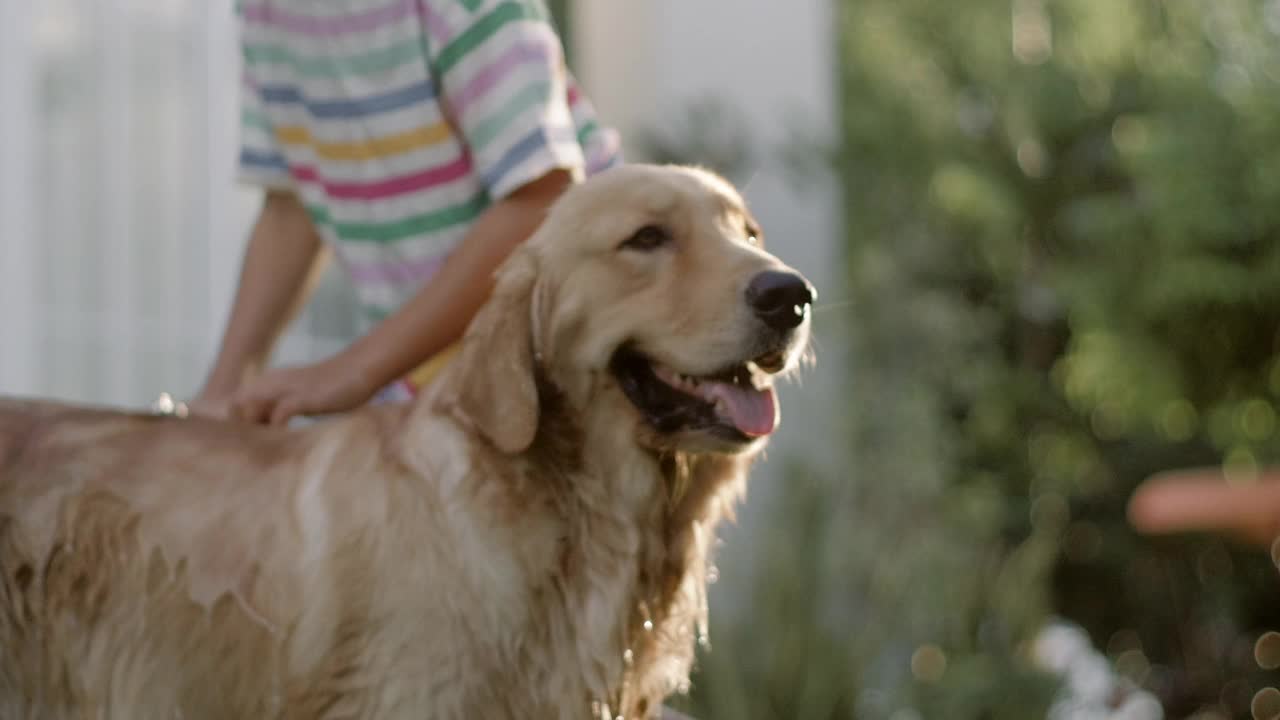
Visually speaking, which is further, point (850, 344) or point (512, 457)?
point (850, 344)

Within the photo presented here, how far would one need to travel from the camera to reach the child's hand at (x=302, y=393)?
2.96 meters

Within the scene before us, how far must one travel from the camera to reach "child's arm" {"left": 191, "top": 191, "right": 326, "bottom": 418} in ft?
11.1

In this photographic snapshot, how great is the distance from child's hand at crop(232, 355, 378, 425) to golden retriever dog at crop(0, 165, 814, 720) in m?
0.17

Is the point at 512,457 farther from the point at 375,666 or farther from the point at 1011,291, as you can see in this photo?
the point at 1011,291

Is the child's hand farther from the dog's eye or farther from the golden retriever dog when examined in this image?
Answer: the dog's eye

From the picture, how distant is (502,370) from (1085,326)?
21.2 ft

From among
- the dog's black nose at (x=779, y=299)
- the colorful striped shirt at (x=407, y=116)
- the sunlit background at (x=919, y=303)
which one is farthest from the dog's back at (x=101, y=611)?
A: the sunlit background at (x=919, y=303)

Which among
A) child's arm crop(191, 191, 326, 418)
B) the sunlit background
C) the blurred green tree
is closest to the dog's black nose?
child's arm crop(191, 191, 326, 418)

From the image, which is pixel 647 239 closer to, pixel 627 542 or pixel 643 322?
pixel 643 322

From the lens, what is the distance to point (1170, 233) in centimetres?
804

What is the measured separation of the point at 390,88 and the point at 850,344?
5.08m

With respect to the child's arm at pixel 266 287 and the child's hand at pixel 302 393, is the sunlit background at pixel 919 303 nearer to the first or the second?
the child's arm at pixel 266 287

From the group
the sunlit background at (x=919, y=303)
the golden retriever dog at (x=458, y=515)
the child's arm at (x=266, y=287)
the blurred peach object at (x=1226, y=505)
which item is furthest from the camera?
the sunlit background at (x=919, y=303)

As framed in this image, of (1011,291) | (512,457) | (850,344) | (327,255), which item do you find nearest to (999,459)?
(1011,291)
